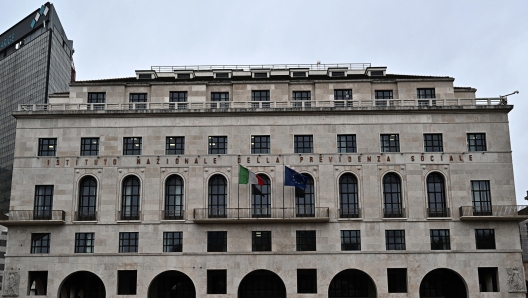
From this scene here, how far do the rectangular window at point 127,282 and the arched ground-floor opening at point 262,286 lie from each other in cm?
936

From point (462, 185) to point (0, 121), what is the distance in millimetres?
129291

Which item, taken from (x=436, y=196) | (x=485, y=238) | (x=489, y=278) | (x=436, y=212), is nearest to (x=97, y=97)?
(x=436, y=196)

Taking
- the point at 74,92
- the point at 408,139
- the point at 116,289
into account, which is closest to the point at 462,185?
the point at 408,139

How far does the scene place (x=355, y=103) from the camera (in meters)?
57.1

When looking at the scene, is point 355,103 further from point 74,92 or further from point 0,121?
point 0,121

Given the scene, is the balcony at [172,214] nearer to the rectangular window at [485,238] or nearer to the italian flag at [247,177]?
the italian flag at [247,177]

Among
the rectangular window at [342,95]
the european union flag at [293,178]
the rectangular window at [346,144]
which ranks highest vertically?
the rectangular window at [342,95]

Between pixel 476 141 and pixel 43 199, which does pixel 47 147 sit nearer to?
pixel 43 199

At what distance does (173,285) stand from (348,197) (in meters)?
17.5

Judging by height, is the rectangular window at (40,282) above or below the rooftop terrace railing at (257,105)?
below

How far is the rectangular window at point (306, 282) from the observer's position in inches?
2160

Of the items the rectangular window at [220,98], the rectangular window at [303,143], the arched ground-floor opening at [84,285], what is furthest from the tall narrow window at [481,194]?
the arched ground-floor opening at [84,285]

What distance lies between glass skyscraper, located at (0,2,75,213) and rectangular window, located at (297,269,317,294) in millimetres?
105933

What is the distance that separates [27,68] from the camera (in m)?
152
